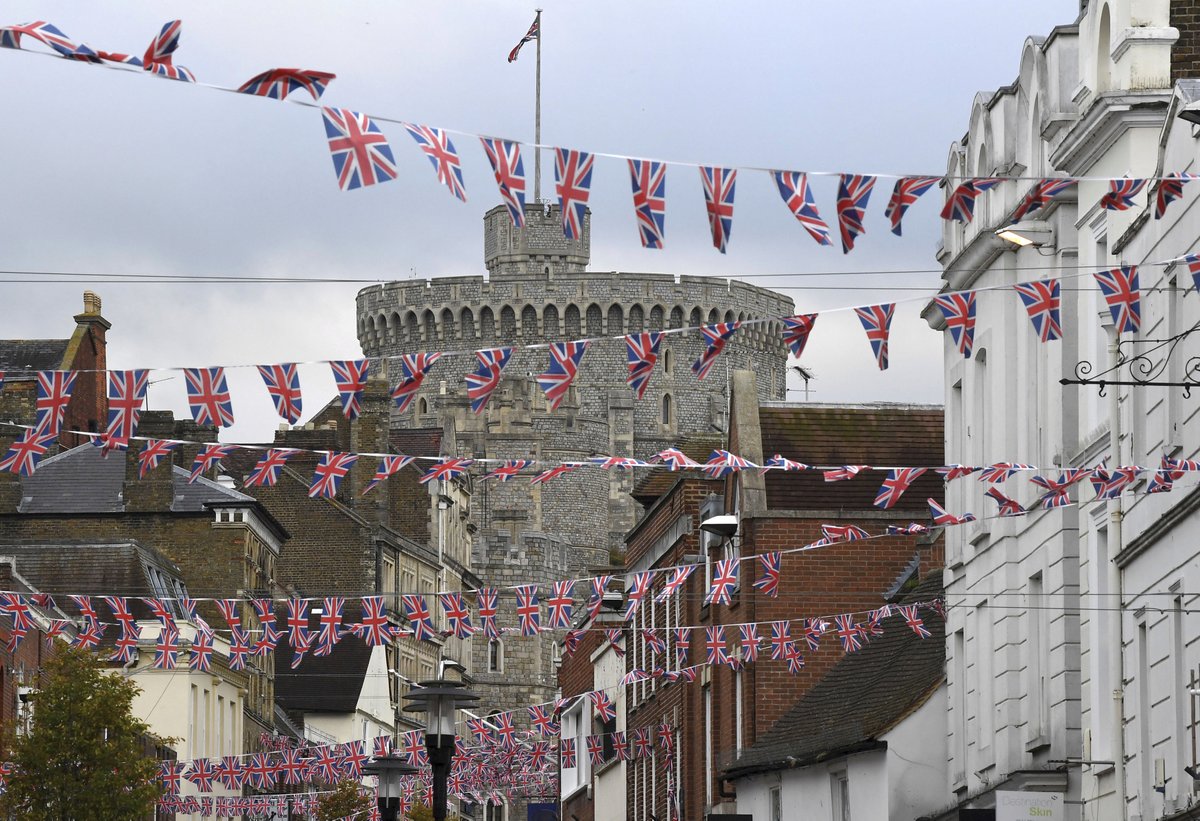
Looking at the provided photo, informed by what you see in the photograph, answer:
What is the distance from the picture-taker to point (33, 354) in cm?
6500

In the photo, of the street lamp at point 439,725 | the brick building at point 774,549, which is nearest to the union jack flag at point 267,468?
the street lamp at point 439,725

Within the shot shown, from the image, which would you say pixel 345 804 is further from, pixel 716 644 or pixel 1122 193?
pixel 1122 193

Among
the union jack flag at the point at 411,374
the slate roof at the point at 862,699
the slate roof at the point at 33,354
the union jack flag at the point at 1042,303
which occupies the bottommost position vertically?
the slate roof at the point at 862,699

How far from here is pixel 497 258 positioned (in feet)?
398

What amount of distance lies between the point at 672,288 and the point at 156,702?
2695 inches

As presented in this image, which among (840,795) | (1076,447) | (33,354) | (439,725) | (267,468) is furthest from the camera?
(33,354)

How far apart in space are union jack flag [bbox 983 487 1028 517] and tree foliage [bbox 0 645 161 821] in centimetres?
1624

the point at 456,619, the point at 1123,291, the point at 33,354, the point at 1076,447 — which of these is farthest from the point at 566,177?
the point at 33,354

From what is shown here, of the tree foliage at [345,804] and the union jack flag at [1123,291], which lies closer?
the union jack flag at [1123,291]

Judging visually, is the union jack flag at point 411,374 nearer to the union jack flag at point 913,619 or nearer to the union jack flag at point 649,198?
the union jack flag at point 649,198

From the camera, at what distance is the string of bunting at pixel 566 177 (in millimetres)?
12453

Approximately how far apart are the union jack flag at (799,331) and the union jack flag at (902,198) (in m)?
1.80

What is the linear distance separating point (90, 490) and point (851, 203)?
46.6 metres

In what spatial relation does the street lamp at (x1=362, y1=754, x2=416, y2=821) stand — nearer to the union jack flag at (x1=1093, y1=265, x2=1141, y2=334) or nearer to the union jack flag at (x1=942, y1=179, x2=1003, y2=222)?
the union jack flag at (x1=1093, y1=265, x2=1141, y2=334)
